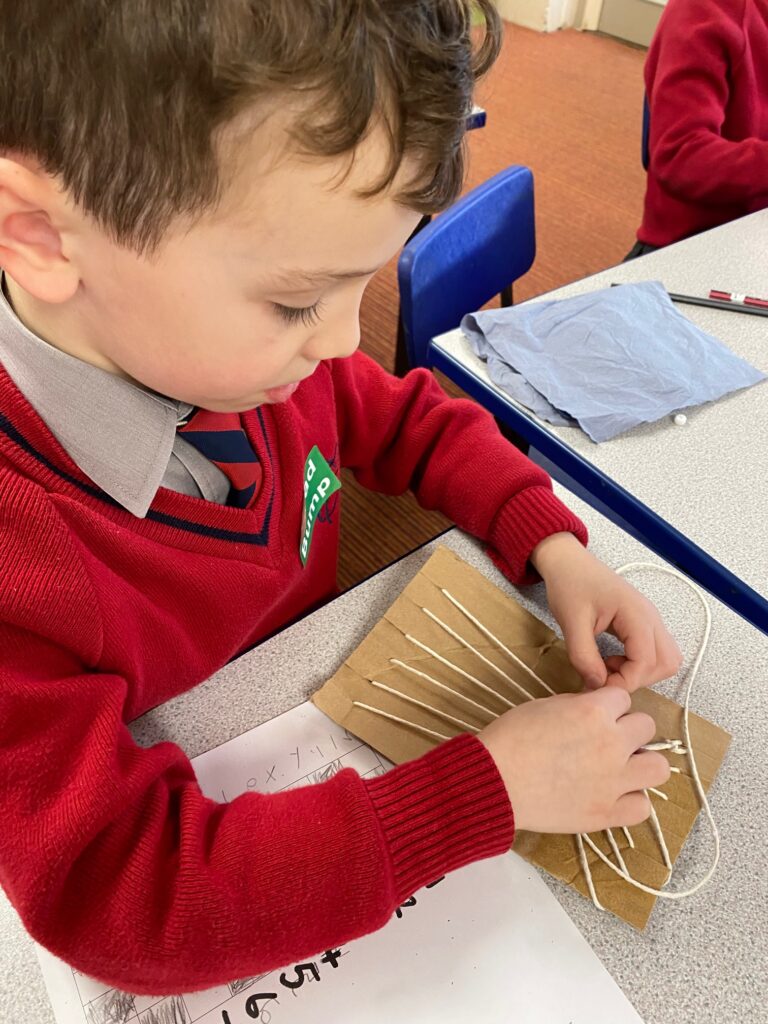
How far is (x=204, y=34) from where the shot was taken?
1.11 ft

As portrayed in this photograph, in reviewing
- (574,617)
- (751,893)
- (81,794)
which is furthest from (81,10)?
(751,893)

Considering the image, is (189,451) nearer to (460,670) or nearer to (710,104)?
(460,670)

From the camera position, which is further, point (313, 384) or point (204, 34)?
point (313, 384)

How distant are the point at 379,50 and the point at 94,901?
19.3 inches

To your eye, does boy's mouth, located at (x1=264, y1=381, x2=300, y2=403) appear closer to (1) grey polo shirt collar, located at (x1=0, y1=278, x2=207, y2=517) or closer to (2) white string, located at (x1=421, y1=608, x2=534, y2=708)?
(1) grey polo shirt collar, located at (x1=0, y1=278, x2=207, y2=517)

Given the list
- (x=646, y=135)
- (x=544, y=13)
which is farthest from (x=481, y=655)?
(x=544, y=13)

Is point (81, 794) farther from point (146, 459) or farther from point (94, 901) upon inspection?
point (146, 459)

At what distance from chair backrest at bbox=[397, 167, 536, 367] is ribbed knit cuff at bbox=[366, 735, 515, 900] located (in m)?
0.68

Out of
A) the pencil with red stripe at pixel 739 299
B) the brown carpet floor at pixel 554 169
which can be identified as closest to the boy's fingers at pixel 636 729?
the pencil with red stripe at pixel 739 299

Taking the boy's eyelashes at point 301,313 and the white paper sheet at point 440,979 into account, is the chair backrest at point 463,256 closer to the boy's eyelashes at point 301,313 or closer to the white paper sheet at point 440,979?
the boy's eyelashes at point 301,313

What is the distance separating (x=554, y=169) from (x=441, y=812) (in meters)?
2.83

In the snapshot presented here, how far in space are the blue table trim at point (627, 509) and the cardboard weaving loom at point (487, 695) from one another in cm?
14

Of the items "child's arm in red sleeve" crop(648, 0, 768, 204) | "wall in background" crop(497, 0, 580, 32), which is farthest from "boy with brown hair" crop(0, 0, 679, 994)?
"wall in background" crop(497, 0, 580, 32)

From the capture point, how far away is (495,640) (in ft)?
2.09
